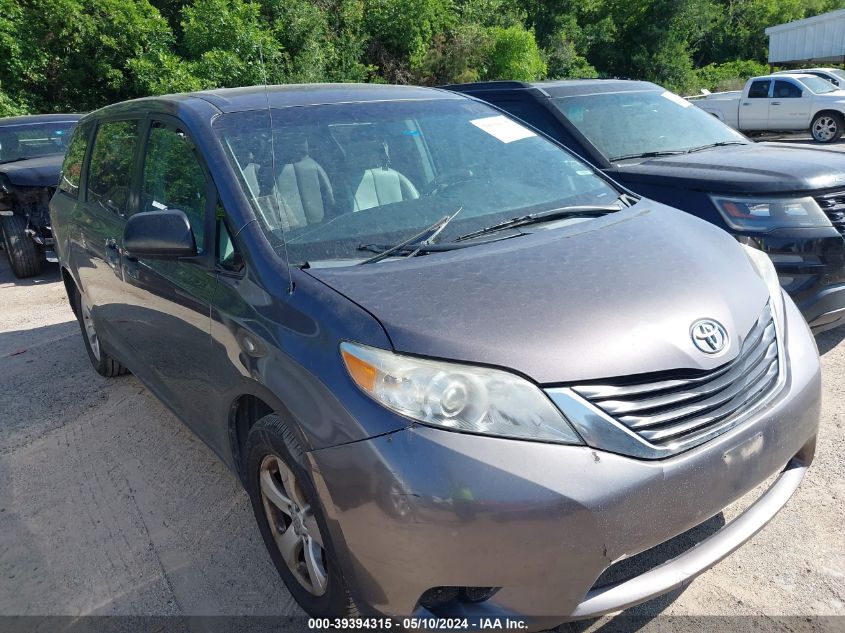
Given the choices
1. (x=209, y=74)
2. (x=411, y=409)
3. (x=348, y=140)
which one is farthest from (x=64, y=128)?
(x=411, y=409)

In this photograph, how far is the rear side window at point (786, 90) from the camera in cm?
1688

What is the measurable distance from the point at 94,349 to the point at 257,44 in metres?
10.7

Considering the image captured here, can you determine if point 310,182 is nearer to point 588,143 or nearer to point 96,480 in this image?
point 96,480

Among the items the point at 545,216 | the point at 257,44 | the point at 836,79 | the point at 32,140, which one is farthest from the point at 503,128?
the point at 836,79

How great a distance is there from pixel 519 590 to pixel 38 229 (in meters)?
7.95

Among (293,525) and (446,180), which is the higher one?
(446,180)

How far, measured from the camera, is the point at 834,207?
4102 mm

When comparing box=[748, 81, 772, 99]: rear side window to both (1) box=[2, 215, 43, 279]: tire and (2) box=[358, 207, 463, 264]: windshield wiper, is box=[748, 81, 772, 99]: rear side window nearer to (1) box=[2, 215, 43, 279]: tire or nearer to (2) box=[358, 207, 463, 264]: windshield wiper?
(1) box=[2, 215, 43, 279]: tire

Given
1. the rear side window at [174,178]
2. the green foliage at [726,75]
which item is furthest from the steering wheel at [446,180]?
the green foliage at [726,75]

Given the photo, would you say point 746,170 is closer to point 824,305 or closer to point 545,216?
point 824,305

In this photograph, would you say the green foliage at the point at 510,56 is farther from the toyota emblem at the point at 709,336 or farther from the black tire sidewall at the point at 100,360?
the toyota emblem at the point at 709,336

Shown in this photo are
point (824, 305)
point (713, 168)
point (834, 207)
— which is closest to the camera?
point (824, 305)

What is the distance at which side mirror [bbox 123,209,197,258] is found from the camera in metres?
2.65

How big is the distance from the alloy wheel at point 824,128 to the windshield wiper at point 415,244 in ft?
55.5
